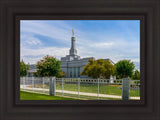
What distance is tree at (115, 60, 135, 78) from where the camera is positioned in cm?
770

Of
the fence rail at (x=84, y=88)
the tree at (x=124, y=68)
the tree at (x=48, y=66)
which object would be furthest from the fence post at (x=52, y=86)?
the tree at (x=124, y=68)

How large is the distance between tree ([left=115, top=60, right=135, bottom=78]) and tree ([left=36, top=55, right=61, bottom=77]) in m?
3.27

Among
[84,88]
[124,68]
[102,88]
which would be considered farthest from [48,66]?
[124,68]

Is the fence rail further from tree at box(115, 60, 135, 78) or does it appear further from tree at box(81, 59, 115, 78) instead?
tree at box(115, 60, 135, 78)

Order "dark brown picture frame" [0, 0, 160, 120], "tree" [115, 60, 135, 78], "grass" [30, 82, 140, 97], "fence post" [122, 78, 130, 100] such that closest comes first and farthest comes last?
"dark brown picture frame" [0, 0, 160, 120] → "fence post" [122, 78, 130, 100] → "grass" [30, 82, 140, 97] → "tree" [115, 60, 135, 78]

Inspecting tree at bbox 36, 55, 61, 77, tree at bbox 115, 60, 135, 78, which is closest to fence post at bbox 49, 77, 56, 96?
tree at bbox 36, 55, 61, 77

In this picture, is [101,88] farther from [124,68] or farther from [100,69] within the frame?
[124,68]
